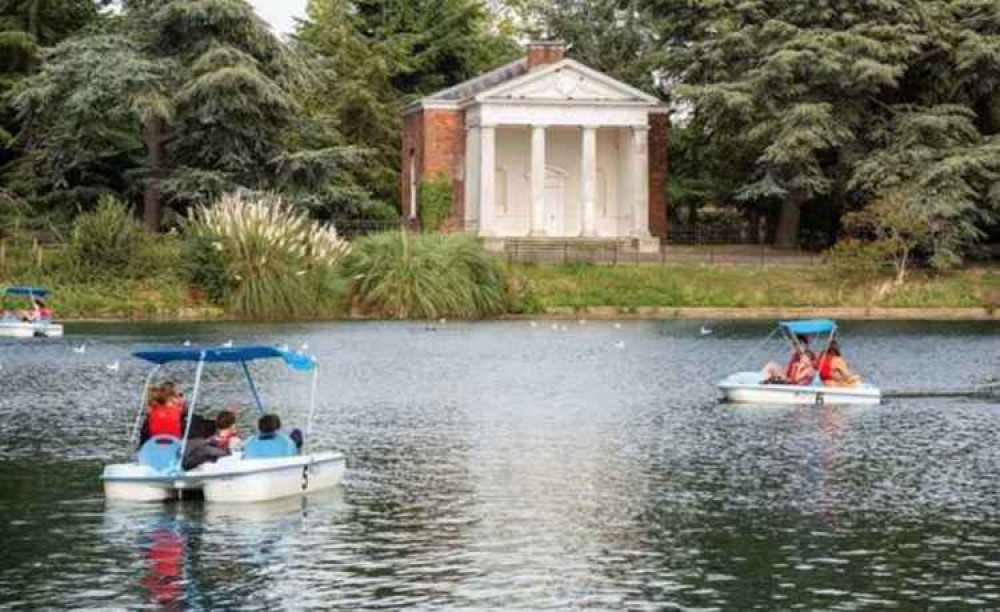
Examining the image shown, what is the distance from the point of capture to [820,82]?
8125cm

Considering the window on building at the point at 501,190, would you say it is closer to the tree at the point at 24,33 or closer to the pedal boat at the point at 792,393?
the tree at the point at 24,33

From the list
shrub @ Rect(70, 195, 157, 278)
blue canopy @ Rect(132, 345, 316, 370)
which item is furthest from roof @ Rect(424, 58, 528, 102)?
blue canopy @ Rect(132, 345, 316, 370)

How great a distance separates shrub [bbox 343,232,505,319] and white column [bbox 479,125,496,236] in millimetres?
15743

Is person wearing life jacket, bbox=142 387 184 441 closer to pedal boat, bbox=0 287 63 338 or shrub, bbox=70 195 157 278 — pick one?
pedal boat, bbox=0 287 63 338

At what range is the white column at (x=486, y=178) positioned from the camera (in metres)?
86.0

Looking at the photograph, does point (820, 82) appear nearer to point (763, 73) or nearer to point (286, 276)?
point (763, 73)

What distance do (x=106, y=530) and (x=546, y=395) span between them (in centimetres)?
1873

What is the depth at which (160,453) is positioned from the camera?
26.5 metres

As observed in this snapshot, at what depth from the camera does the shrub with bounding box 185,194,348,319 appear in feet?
Result: 222

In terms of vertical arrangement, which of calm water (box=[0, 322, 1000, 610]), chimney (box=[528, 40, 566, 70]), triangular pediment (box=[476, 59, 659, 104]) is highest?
chimney (box=[528, 40, 566, 70])

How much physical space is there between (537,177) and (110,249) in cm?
2400

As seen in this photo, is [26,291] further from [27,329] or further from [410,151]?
[410,151]

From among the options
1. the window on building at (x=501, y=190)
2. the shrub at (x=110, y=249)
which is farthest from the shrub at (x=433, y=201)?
the shrub at (x=110, y=249)

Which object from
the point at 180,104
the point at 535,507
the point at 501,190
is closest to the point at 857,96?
the point at 501,190
